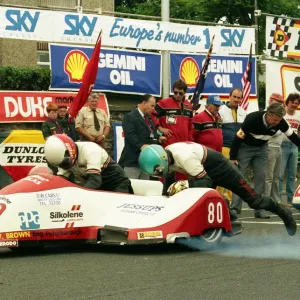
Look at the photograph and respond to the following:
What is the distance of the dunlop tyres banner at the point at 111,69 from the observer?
15367 millimetres

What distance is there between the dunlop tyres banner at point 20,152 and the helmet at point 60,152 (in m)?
5.36

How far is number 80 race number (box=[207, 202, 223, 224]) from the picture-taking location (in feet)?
30.6

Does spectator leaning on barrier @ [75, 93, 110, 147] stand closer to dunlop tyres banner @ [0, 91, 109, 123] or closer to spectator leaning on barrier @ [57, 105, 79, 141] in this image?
spectator leaning on barrier @ [57, 105, 79, 141]

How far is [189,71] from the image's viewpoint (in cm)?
1712

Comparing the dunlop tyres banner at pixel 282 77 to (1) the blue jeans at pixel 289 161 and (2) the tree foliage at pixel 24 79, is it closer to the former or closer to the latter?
(1) the blue jeans at pixel 289 161

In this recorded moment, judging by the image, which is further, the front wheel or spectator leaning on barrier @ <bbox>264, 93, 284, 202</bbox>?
spectator leaning on barrier @ <bbox>264, 93, 284, 202</bbox>

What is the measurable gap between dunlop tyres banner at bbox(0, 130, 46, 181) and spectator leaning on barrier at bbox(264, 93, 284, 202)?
353 centimetres

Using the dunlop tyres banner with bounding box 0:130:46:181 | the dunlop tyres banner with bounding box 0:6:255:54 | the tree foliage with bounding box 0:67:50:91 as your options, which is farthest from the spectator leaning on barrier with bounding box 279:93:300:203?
the tree foliage with bounding box 0:67:50:91

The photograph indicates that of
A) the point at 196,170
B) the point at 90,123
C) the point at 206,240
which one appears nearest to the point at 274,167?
the point at 90,123

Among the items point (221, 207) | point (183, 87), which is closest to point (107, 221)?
point (221, 207)

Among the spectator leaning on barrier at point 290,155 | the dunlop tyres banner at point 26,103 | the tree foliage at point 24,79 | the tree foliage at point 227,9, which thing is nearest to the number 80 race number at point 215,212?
the spectator leaning on barrier at point 290,155

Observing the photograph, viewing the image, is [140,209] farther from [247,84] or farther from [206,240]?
[247,84]

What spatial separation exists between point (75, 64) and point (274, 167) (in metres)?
3.87

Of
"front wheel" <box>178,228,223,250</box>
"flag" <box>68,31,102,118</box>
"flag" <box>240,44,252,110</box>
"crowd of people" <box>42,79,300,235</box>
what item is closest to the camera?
"front wheel" <box>178,228,223,250</box>
